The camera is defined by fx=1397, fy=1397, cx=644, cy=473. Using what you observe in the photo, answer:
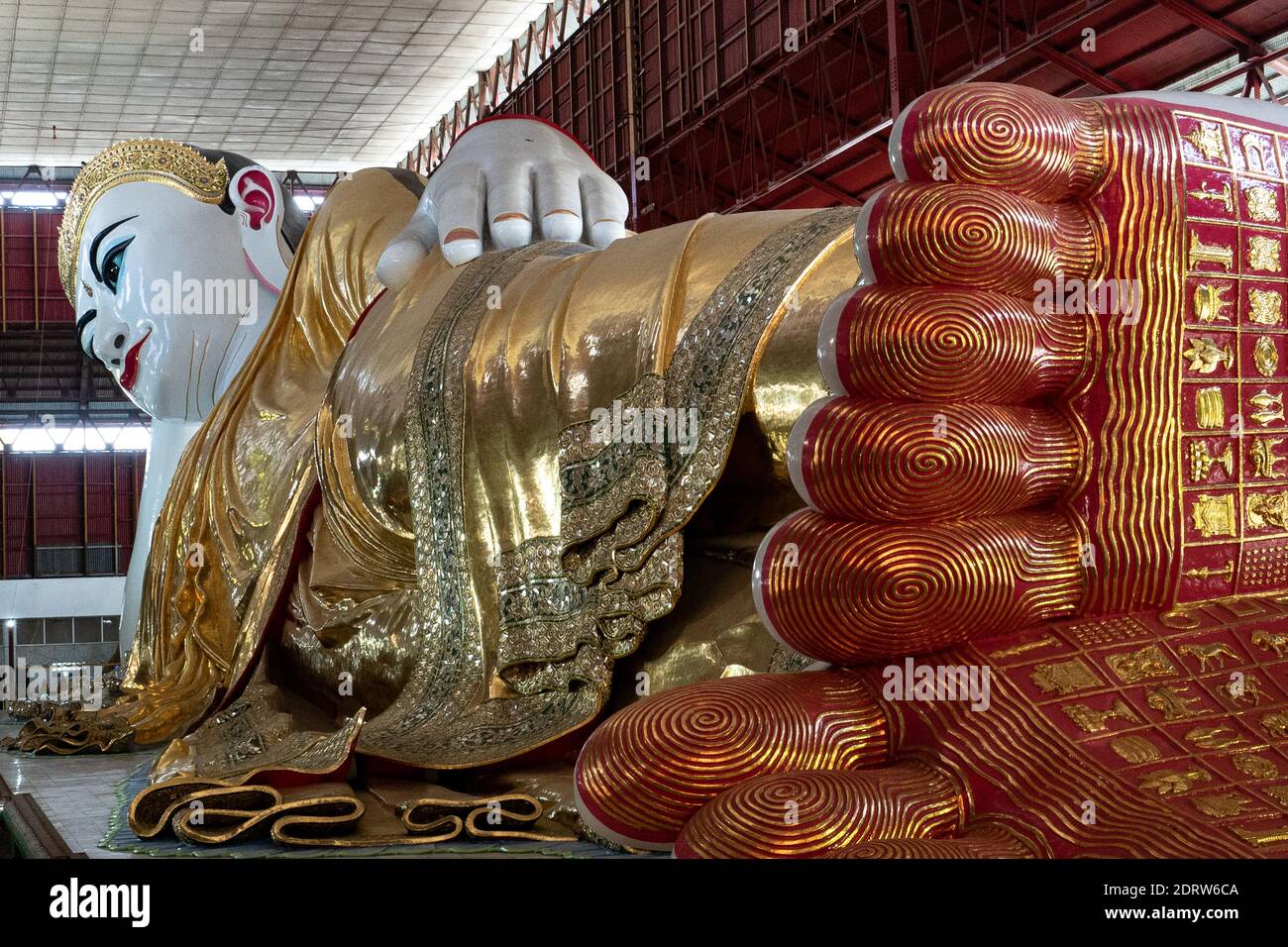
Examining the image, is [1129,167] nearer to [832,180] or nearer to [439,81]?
[832,180]

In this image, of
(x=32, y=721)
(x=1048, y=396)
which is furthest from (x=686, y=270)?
(x=32, y=721)

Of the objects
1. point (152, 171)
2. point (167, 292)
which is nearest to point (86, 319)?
point (167, 292)

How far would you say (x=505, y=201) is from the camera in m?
2.52

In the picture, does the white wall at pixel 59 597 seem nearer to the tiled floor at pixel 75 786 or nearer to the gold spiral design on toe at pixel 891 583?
the tiled floor at pixel 75 786

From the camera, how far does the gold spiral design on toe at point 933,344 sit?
3.89 feet

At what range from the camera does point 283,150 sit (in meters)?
14.6

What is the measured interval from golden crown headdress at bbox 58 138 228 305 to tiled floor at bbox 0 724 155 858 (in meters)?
1.68

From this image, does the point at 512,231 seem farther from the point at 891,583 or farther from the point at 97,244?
the point at 97,244

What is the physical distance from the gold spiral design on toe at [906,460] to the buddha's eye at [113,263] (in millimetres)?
3113

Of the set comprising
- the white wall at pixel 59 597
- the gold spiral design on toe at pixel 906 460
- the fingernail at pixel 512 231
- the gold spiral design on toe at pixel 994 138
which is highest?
the fingernail at pixel 512 231

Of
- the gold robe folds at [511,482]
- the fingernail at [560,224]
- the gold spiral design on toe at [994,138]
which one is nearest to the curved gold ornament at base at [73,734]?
the gold robe folds at [511,482]

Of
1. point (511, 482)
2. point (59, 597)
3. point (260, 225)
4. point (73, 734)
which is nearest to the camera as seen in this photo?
point (511, 482)

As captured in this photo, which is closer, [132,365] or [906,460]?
[906,460]

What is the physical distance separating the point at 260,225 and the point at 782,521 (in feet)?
9.77
